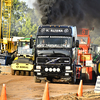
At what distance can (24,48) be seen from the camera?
73.4 feet

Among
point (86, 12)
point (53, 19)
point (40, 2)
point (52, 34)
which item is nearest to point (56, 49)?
point (52, 34)

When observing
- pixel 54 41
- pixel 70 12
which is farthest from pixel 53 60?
pixel 70 12

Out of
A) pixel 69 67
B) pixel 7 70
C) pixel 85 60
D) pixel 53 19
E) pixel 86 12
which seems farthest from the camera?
pixel 86 12

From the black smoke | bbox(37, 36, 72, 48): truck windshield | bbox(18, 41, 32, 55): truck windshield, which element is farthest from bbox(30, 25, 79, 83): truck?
the black smoke

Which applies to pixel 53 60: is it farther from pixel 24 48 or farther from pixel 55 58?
pixel 24 48

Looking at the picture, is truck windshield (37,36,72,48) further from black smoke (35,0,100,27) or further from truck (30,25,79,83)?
black smoke (35,0,100,27)

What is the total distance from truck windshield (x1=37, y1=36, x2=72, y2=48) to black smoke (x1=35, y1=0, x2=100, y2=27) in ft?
36.3

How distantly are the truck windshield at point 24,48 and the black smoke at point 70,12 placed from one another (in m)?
4.53

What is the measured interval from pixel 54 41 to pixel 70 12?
14171mm

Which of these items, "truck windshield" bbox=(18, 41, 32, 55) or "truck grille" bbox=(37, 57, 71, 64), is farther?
"truck windshield" bbox=(18, 41, 32, 55)

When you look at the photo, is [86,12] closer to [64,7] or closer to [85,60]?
[64,7]

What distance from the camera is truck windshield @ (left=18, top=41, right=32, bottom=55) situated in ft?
72.0

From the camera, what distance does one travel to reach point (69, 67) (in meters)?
15.0

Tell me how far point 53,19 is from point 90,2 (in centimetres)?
635
